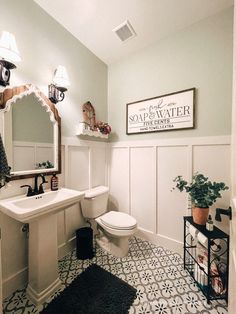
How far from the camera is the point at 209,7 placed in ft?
5.05

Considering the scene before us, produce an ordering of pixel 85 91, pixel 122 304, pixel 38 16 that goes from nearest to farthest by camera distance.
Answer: pixel 122 304 < pixel 38 16 < pixel 85 91

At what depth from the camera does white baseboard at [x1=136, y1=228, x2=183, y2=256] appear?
1856 mm

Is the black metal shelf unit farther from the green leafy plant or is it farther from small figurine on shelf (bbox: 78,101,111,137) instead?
small figurine on shelf (bbox: 78,101,111,137)

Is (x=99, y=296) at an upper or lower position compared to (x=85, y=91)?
lower

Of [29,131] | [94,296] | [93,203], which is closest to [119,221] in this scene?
[93,203]

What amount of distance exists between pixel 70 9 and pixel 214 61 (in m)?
1.59

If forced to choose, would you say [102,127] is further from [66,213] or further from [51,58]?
[66,213]

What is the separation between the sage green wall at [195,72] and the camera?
1.55 meters

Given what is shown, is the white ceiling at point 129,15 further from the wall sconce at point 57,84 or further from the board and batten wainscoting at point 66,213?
the board and batten wainscoting at point 66,213

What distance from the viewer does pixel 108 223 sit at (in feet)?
5.80

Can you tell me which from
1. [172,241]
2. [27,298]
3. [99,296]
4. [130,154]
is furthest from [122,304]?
[130,154]

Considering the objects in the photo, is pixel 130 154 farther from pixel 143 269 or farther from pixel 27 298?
pixel 27 298

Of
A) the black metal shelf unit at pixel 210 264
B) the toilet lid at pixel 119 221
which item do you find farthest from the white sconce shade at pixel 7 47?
the black metal shelf unit at pixel 210 264

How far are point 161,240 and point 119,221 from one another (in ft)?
2.17
